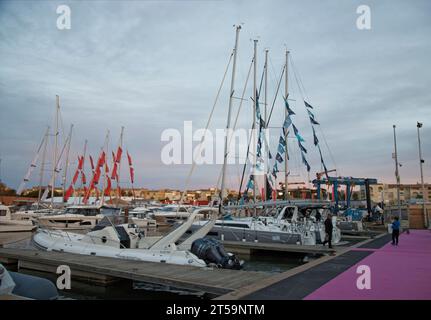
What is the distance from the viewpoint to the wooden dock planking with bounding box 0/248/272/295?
8.66m

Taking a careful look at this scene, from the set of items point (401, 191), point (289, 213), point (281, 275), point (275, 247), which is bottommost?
point (401, 191)

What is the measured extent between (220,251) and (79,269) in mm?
5029

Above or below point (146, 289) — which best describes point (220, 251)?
above

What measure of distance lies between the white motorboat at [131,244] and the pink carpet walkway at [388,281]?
4.23 meters

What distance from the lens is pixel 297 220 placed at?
19.7 meters

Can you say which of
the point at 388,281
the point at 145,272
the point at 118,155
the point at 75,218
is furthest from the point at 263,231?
the point at 118,155

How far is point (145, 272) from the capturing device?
Result: 10094mm

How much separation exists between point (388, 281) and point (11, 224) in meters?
32.4

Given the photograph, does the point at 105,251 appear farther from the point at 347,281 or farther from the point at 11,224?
the point at 11,224

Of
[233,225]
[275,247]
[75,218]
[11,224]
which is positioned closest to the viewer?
[275,247]
